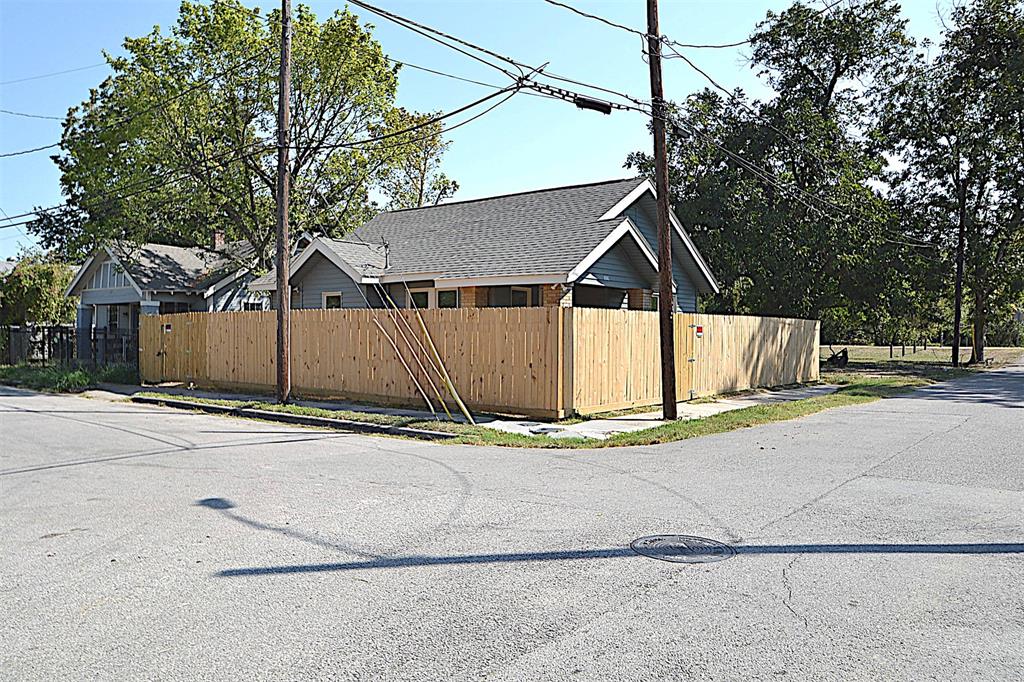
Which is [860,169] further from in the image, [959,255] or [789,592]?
[789,592]

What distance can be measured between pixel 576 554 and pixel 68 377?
23.0 meters

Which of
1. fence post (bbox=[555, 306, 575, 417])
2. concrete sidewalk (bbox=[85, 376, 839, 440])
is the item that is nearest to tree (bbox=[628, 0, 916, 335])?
concrete sidewalk (bbox=[85, 376, 839, 440])

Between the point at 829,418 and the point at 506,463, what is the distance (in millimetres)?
9039

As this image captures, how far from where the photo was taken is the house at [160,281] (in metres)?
35.0

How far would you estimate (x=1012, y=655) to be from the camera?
179 inches

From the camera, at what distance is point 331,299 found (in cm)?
2609

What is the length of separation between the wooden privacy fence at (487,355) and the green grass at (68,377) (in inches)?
33.9

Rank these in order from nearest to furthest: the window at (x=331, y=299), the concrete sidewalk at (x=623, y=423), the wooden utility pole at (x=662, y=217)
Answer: the concrete sidewalk at (x=623, y=423)
the wooden utility pole at (x=662, y=217)
the window at (x=331, y=299)

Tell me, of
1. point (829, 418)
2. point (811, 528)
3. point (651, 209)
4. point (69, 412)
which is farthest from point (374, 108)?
point (811, 528)

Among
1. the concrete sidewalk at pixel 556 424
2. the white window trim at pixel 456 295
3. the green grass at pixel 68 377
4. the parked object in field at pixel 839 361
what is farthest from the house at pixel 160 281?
the parked object in field at pixel 839 361

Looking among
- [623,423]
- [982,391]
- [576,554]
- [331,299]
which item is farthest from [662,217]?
[982,391]

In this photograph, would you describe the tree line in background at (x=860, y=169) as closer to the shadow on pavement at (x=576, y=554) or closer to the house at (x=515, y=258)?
the house at (x=515, y=258)

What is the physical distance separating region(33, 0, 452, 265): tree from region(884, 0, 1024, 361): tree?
27380mm

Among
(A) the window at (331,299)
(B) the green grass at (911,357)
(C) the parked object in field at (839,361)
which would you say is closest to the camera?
(A) the window at (331,299)
